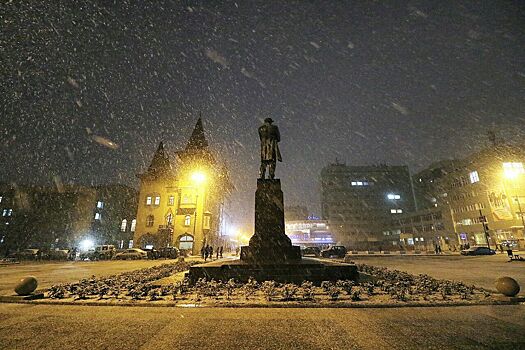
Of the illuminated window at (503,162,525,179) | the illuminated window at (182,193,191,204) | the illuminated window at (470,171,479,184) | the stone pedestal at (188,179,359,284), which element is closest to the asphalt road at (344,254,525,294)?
the stone pedestal at (188,179,359,284)

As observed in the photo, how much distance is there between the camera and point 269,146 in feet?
41.4

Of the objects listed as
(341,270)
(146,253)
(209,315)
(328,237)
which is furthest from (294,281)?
(328,237)

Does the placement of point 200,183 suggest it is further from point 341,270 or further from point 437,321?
point 437,321

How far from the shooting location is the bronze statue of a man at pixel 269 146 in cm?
1234

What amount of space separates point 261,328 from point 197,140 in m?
47.0

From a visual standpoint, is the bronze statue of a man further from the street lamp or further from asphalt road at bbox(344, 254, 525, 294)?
the street lamp

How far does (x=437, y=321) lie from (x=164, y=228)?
43.0 m

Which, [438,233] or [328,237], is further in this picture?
[328,237]

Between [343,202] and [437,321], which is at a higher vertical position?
[343,202]

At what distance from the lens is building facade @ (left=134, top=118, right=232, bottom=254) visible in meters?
41.9

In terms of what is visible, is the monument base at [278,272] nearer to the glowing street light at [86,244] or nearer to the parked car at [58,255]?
the parked car at [58,255]

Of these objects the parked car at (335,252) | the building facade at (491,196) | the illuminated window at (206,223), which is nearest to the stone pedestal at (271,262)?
the parked car at (335,252)

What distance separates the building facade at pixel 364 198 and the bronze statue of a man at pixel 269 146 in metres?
95.9

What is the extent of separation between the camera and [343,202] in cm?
10912
